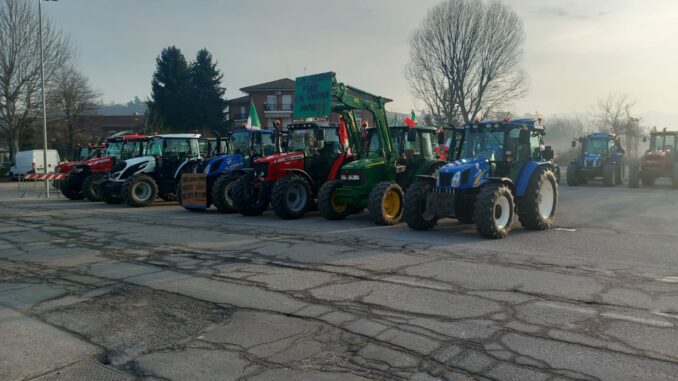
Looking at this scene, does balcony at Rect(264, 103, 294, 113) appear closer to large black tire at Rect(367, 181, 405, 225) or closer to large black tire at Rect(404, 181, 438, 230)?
large black tire at Rect(367, 181, 405, 225)

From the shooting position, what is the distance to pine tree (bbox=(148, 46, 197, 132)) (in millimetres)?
54656

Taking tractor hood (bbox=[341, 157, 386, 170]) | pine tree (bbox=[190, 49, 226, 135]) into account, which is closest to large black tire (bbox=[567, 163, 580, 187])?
tractor hood (bbox=[341, 157, 386, 170])

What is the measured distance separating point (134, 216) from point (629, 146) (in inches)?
1607

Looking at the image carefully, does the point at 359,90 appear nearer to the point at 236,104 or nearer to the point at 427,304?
the point at 427,304

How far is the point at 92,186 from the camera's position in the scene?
68.4 ft

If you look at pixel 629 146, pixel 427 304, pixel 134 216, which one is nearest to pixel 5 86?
pixel 134 216

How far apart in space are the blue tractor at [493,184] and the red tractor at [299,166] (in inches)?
143

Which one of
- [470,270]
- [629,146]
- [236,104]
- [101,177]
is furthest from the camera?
[236,104]

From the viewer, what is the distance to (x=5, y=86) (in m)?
38.5

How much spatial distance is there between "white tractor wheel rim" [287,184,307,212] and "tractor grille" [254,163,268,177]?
97 cm

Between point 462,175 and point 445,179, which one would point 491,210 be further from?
point 445,179

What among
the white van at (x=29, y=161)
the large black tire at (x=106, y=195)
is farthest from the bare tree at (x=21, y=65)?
the large black tire at (x=106, y=195)

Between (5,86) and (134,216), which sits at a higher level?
(5,86)

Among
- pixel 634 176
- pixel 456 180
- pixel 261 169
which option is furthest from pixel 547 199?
pixel 634 176
